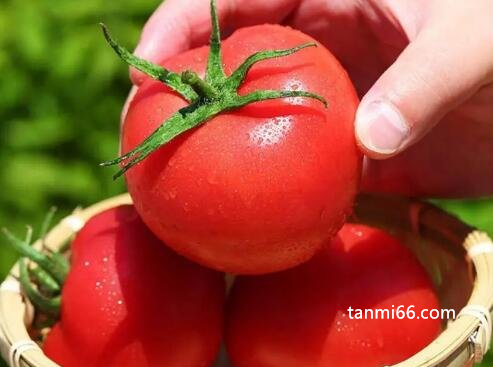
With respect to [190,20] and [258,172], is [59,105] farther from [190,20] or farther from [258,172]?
[258,172]

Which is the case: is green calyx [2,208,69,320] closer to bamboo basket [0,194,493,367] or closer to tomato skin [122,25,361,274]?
bamboo basket [0,194,493,367]

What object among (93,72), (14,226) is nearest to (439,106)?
(93,72)

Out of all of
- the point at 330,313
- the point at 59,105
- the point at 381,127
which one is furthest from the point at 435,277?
the point at 59,105

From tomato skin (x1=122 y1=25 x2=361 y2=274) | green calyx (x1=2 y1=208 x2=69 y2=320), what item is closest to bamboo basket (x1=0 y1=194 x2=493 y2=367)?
green calyx (x1=2 y1=208 x2=69 y2=320)

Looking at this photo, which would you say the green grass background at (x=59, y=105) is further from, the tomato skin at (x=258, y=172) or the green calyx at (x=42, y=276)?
the tomato skin at (x=258, y=172)

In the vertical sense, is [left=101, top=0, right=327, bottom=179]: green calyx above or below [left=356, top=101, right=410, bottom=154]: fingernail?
above
